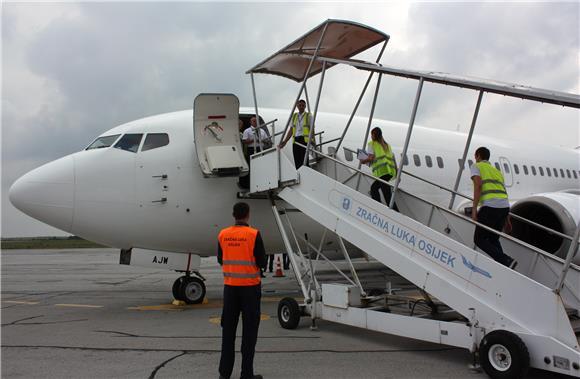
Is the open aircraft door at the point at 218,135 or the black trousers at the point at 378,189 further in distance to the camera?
the open aircraft door at the point at 218,135

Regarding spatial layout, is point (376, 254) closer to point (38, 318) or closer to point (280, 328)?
point (280, 328)

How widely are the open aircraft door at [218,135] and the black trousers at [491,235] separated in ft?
13.2

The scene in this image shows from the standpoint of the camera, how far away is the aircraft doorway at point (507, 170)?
41.8ft

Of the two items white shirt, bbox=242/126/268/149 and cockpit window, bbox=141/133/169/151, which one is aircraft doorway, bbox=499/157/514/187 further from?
cockpit window, bbox=141/133/169/151

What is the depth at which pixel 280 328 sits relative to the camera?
7285 millimetres

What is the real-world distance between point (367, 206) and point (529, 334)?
2361 millimetres

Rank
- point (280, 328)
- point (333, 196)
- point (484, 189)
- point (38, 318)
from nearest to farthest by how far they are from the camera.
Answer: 1. point (484, 189)
2. point (333, 196)
3. point (280, 328)
4. point (38, 318)

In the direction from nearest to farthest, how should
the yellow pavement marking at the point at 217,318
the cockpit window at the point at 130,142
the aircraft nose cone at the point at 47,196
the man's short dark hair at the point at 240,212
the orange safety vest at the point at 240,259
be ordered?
the orange safety vest at the point at 240,259
the man's short dark hair at the point at 240,212
the yellow pavement marking at the point at 217,318
the aircraft nose cone at the point at 47,196
the cockpit window at the point at 130,142

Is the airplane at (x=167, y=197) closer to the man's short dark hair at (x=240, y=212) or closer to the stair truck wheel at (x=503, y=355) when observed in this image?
the man's short dark hair at (x=240, y=212)

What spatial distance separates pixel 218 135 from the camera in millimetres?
8703

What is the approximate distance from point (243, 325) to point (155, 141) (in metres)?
5.06

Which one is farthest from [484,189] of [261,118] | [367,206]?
[261,118]

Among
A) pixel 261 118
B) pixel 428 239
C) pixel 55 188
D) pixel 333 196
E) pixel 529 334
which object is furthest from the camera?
pixel 261 118

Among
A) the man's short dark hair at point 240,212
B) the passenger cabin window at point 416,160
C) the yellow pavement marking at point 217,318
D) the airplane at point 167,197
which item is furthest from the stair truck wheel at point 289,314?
the passenger cabin window at point 416,160
